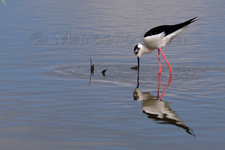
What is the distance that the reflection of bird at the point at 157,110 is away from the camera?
761 cm

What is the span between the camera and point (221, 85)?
1047cm

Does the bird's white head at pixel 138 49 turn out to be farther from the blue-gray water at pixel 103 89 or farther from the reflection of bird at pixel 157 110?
A: the reflection of bird at pixel 157 110

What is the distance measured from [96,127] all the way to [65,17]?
18.2 metres

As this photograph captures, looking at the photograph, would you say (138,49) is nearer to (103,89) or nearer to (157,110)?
(103,89)

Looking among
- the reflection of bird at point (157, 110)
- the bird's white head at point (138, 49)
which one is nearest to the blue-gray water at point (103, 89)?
the reflection of bird at point (157, 110)

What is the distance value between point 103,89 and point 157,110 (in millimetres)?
1920

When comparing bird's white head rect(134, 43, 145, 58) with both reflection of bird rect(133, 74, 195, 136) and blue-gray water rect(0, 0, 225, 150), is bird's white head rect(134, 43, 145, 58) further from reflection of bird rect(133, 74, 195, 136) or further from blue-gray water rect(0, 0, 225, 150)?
reflection of bird rect(133, 74, 195, 136)

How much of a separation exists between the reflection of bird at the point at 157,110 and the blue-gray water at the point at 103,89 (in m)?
0.03

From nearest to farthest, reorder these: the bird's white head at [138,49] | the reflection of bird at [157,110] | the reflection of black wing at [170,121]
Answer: the reflection of black wing at [170,121]
the reflection of bird at [157,110]
the bird's white head at [138,49]

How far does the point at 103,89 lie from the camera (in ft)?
33.3

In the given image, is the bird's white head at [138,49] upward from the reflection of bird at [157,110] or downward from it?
Result: upward

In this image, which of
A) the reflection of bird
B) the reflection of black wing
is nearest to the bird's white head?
the reflection of bird

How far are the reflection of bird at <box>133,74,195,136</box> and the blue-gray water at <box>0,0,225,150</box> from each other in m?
0.03

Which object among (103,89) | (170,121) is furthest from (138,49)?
(170,121)
